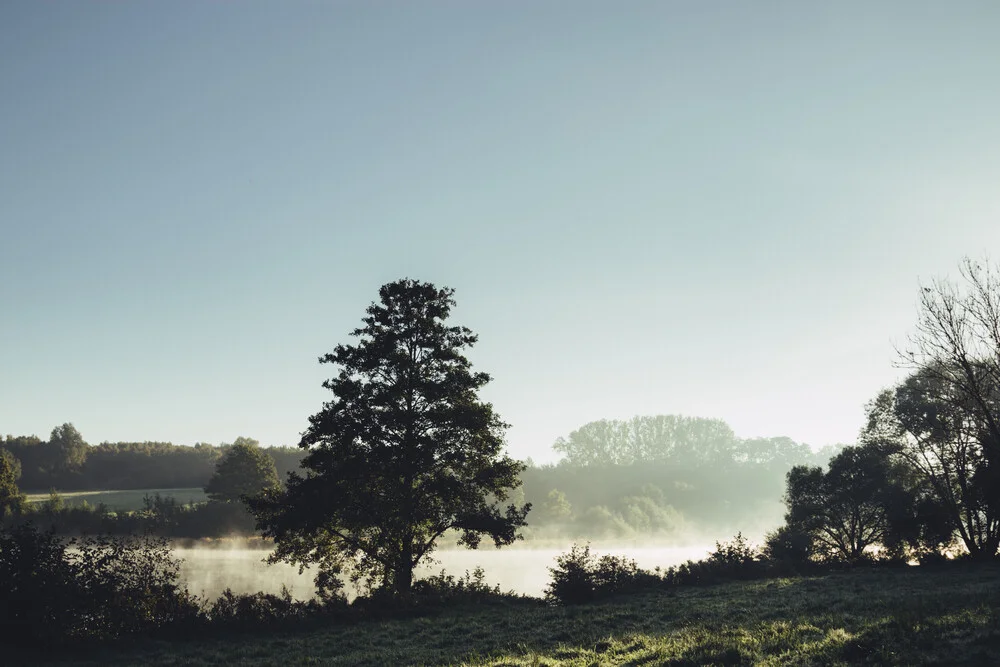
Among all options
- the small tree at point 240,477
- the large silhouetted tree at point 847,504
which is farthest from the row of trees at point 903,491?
the small tree at point 240,477

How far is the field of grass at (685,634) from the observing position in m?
11.3

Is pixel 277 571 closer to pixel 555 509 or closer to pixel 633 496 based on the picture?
pixel 555 509

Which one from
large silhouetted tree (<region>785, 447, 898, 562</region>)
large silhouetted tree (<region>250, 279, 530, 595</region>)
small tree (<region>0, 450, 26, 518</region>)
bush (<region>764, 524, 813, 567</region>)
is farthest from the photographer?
small tree (<region>0, 450, 26, 518</region>)

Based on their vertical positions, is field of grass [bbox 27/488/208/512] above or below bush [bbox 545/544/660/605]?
above

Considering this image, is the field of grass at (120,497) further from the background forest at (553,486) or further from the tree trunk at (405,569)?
the tree trunk at (405,569)

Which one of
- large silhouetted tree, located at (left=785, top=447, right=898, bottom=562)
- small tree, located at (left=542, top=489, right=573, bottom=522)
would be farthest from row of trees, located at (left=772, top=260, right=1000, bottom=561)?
small tree, located at (left=542, top=489, right=573, bottom=522)

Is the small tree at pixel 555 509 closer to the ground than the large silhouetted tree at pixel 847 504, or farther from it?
closer to the ground

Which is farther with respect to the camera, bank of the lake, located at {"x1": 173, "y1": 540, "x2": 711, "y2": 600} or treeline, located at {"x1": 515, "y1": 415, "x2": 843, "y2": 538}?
treeline, located at {"x1": 515, "y1": 415, "x2": 843, "y2": 538}

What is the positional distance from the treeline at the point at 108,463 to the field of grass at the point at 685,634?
89292 mm

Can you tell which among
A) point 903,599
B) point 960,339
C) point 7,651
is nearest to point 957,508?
point 960,339

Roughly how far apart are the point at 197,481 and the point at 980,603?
389 feet

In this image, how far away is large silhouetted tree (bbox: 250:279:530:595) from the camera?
27.2 meters

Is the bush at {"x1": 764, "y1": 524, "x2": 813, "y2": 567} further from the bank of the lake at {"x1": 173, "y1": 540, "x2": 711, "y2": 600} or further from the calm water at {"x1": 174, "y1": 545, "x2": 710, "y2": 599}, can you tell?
the bank of the lake at {"x1": 173, "y1": 540, "x2": 711, "y2": 600}

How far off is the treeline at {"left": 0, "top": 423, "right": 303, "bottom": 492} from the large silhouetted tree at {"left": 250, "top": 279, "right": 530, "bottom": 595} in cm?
8091
